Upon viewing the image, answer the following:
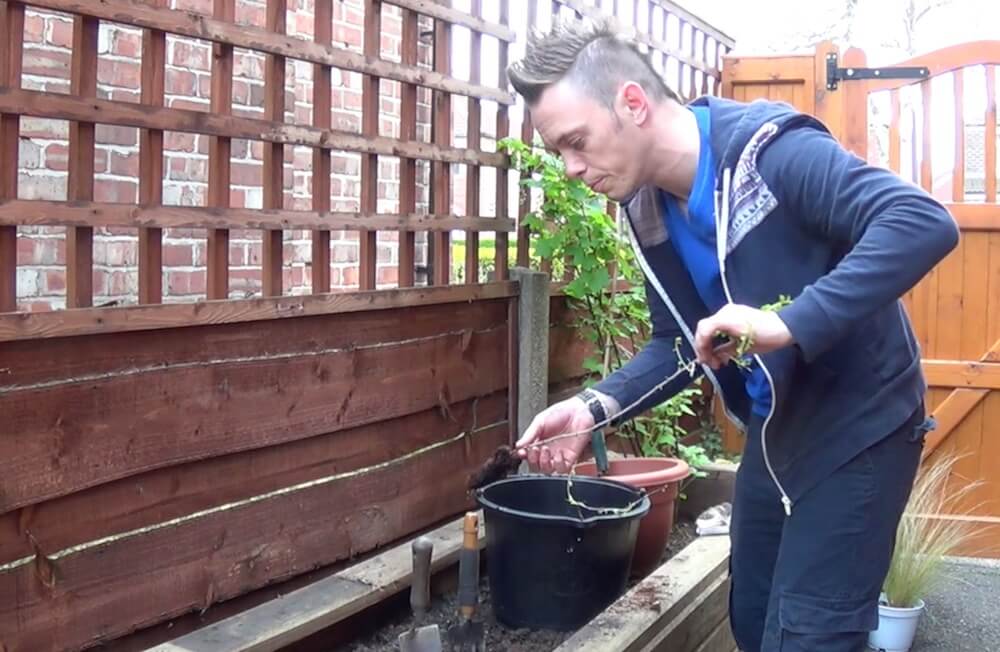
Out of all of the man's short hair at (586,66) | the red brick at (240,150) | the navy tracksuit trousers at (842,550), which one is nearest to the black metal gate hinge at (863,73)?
the red brick at (240,150)

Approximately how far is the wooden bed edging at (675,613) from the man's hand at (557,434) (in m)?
0.46

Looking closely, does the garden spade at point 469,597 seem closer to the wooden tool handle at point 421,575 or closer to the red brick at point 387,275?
the wooden tool handle at point 421,575

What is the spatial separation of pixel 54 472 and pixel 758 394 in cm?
138

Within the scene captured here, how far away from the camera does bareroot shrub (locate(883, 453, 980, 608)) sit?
380 centimetres

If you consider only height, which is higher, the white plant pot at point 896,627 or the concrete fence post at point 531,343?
the concrete fence post at point 531,343

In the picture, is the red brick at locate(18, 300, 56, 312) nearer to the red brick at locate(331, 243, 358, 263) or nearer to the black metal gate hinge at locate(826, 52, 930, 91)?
the red brick at locate(331, 243, 358, 263)

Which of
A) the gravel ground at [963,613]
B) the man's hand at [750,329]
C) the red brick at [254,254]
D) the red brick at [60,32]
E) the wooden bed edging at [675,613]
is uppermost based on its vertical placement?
the red brick at [60,32]

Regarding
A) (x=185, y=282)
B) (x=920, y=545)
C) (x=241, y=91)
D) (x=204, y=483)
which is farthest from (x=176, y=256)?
(x=920, y=545)

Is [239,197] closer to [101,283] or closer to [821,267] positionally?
[101,283]

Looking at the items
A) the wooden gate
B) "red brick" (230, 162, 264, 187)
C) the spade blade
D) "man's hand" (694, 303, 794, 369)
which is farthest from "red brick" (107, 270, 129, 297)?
the wooden gate

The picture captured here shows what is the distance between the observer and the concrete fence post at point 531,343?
3.59m

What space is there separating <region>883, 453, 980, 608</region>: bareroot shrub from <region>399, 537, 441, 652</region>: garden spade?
5.45ft

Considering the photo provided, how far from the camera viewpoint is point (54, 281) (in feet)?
8.94

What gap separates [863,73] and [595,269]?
223 centimetres
